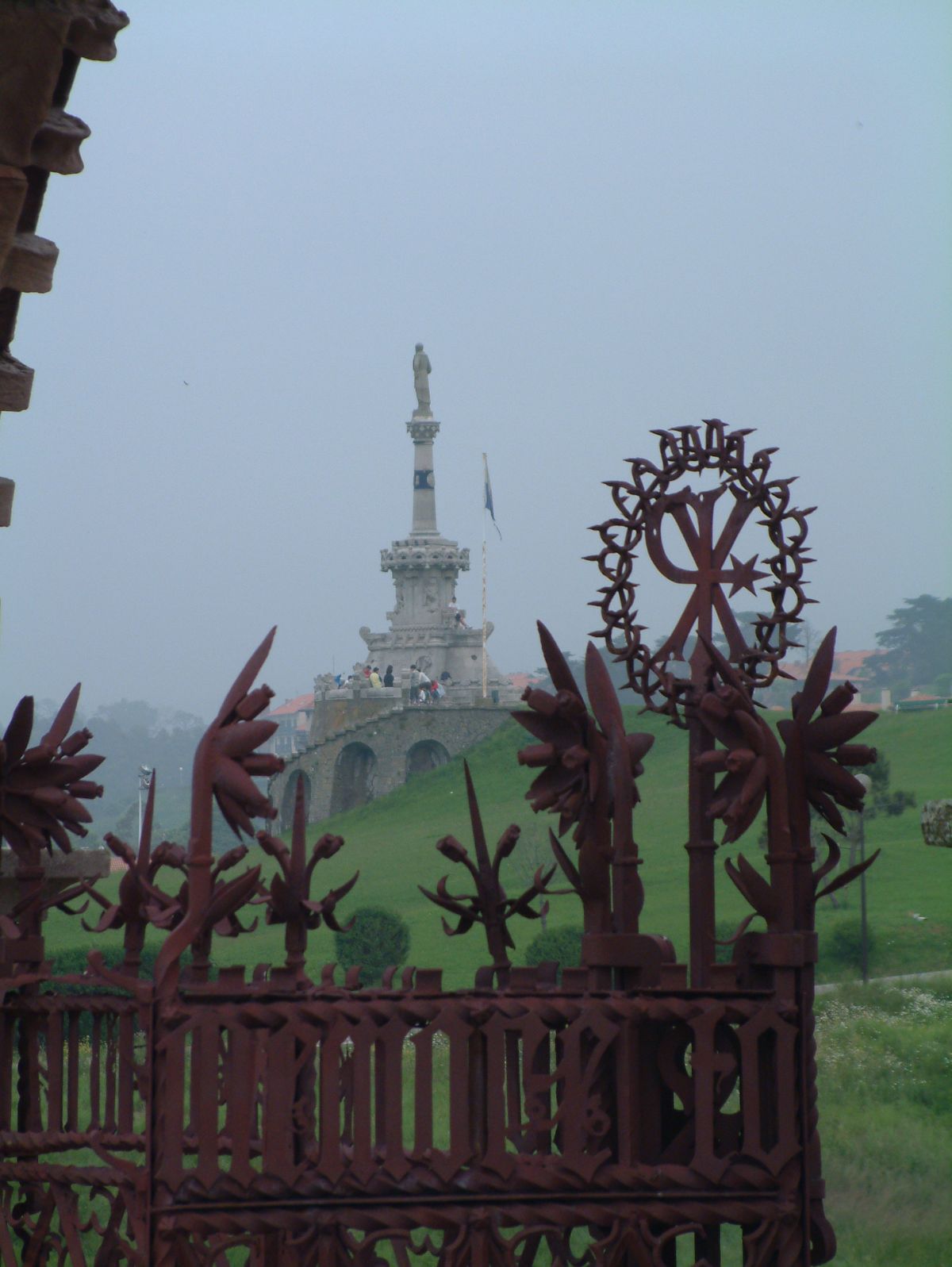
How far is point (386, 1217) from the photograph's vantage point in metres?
4.49

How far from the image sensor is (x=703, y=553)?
5.66 m

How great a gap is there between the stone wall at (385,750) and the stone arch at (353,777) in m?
0.03

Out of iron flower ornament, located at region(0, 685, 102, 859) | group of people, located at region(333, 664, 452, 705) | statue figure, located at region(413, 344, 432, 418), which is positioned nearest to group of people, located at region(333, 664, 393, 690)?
group of people, located at region(333, 664, 452, 705)

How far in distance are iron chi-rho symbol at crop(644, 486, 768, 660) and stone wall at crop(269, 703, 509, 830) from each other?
140 ft

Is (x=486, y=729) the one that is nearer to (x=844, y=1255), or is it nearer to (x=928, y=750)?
(x=928, y=750)

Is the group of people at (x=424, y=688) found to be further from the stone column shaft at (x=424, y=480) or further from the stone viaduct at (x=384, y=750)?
the stone column shaft at (x=424, y=480)

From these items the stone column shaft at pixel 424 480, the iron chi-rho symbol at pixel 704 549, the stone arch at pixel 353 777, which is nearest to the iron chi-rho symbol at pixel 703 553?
the iron chi-rho symbol at pixel 704 549

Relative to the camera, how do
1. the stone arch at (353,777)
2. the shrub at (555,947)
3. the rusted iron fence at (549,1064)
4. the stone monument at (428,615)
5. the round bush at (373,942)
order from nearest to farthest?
the rusted iron fence at (549,1064)
the shrub at (555,947)
the round bush at (373,942)
the stone arch at (353,777)
the stone monument at (428,615)

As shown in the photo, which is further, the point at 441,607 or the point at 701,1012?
the point at 441,607

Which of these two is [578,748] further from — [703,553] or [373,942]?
[373,942]

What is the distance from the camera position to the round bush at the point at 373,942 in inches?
748

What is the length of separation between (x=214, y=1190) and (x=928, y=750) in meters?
31.7

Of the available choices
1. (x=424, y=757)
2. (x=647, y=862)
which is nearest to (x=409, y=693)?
(x=424, y=757)

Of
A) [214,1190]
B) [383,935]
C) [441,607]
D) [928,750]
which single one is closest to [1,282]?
[214,1190]
